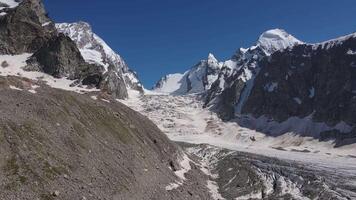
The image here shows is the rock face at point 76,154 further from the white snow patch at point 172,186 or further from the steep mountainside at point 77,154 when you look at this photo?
the white snow patch at point 172,186

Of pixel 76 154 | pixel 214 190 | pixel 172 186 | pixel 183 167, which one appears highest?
pixel 76 154

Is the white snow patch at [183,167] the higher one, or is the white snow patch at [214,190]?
the white snow patch at [183,167]

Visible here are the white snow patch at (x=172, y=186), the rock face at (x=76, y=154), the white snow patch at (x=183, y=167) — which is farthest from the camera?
the white snow patch at (x=183, y=167)

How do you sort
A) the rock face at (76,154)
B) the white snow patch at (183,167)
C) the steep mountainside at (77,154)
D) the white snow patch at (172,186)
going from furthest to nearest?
the white snow patch at (183,167) → the white snow patch at (172,186) → the steep mountainside at (77,154) → the rock face at (76,154)

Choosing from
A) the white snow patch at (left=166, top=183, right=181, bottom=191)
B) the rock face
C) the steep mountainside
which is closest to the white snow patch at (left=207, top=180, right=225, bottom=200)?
the steep mountainside

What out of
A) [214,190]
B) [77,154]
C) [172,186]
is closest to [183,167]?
[214,190]

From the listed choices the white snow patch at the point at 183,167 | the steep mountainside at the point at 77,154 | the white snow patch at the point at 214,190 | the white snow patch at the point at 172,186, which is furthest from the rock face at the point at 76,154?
the white snow patch at the point at 214,190

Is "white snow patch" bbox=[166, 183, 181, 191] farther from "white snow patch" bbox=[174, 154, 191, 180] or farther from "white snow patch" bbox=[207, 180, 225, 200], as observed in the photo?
"white snow patch" bbox=[174, 154, 191, 180]

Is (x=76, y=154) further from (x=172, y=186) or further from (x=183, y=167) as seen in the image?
(x=183, y=167)

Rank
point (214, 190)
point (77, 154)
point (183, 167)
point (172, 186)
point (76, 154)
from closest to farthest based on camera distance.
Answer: point (76, 154) → point (77, 154) → point (172, 186) → point (214, 190) → point (183, 167)

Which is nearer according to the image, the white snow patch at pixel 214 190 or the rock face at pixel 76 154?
the rock face at pixel 76 154
